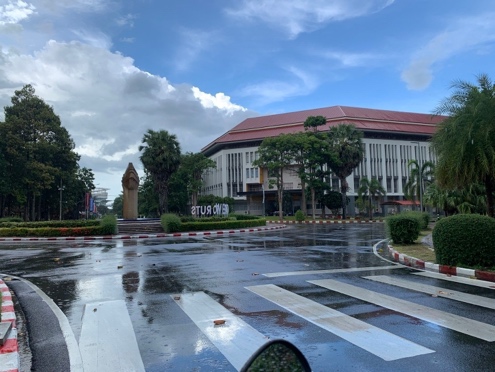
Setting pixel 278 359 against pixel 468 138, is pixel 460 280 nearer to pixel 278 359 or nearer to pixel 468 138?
pixel 468 138

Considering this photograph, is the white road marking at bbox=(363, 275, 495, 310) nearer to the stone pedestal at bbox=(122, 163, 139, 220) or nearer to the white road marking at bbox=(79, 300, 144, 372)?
the white road marking at bbox=(79, 300, 144, 372)

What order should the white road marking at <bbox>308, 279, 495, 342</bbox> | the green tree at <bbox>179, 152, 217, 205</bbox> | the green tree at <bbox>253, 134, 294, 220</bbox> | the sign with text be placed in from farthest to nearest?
the green tree at <bbox>179, 152, 217, 205</bbox> < the green tree at <bbox>253, 134, 294, 220</bbox> < the sign with text < the white road marking at <bbox>308, 279, 495, 342</bbox>

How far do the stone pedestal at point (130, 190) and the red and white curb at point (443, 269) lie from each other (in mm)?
28687

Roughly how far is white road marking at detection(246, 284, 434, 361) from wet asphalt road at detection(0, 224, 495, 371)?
130 mm

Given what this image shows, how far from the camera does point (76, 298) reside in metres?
7.53

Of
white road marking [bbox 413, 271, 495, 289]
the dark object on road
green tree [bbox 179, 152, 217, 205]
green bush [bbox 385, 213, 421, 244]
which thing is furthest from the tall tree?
the dark object on road

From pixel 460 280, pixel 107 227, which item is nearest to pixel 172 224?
pixel 107 227

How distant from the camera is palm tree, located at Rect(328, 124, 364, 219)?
5181 centimetres

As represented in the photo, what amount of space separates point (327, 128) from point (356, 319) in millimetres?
63730

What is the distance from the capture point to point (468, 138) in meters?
11.7

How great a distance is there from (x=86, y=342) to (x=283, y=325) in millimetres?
2548

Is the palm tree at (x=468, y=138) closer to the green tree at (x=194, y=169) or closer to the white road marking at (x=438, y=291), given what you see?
the white road marking at (x=438, y=291)

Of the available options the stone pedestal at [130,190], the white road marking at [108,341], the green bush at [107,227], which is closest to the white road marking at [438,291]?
the white road marking at [108,341]

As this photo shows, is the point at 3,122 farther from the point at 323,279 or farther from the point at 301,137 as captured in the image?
the point at 323,279
